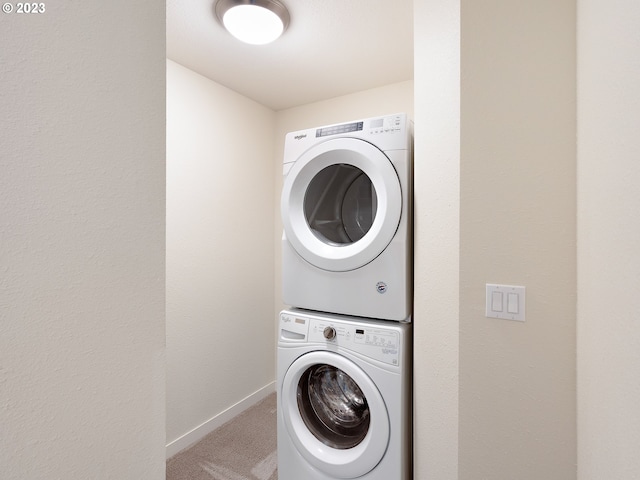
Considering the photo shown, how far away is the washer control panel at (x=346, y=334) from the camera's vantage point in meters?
1.32

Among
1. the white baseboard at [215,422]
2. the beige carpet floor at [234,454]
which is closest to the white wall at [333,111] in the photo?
the white baseboard at [215,422]

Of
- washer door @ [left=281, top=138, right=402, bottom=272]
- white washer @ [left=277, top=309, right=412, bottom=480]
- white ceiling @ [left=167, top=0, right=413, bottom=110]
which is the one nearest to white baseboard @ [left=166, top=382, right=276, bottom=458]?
white washer @ [left=277, top=309, right=412, bottom=480]

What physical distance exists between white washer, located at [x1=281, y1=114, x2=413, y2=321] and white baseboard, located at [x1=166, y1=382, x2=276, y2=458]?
113 centimetres

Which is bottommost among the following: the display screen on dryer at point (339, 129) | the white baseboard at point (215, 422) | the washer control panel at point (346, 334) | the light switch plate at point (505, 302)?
the white baseboard at point (215, 422)

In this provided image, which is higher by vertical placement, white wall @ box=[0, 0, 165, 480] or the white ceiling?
the white ceiling

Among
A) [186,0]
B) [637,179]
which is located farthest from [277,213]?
[637,179]

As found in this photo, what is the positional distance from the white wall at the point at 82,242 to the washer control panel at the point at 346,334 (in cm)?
91

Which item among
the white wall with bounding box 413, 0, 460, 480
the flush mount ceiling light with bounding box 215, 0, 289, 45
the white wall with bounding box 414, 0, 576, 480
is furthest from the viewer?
the flush mount ceiling light with bounding box 215, 0, 289, 45

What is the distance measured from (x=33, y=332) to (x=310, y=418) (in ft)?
4.52

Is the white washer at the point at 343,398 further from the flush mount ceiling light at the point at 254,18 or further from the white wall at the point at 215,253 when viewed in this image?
the flush mount ceiling light at the point at 254,18

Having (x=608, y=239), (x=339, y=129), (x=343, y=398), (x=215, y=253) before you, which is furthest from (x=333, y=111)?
(x=608, y=239)

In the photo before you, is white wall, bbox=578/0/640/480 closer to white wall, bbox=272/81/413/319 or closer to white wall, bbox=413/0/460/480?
white wall, bbox=413/0/460/480

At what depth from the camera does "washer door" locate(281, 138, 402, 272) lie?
136cm

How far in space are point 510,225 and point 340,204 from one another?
873 mm
